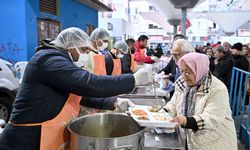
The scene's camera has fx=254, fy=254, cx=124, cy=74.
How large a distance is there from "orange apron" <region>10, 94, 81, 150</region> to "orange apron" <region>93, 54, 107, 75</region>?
1499 mm

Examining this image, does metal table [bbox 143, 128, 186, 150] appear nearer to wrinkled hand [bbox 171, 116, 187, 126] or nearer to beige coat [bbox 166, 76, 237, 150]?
beige coat [bbox 166, 76, 237, 150]

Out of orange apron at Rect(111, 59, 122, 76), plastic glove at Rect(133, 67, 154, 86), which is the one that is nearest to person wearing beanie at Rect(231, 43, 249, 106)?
orange apron at Rect(111, 59, 122, 76)

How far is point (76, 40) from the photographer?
164cm

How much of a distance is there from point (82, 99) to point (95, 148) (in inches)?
23.8

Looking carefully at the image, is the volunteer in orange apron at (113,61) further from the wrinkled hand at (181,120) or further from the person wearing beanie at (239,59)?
the person wearing beanie at (239,59)

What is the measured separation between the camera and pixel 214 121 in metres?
1.51

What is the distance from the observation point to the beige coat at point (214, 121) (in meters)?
1.52

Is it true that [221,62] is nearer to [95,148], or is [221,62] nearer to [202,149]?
[202,149]

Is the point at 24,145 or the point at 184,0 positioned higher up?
the point at 184,0

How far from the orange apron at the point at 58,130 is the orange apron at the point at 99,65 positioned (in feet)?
4.92

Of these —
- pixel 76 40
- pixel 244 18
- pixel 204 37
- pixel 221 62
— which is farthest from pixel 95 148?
pixel 204 37

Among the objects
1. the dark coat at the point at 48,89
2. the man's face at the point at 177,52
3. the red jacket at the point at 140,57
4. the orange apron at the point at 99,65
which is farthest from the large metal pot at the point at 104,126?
Result: the red jacket at the point at 140,57

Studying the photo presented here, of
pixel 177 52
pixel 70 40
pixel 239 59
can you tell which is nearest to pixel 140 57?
pixel 239 59

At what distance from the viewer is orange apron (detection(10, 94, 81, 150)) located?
131cm
